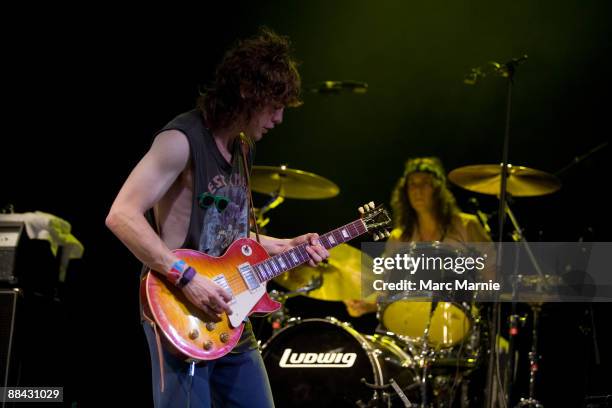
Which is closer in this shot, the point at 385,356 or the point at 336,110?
the point at 385,356

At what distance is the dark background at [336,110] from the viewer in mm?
6316

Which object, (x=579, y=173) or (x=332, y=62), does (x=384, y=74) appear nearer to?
(x=332, y=62)

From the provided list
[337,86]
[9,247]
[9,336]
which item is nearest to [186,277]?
[9,336]

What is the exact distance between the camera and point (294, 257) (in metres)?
3.09

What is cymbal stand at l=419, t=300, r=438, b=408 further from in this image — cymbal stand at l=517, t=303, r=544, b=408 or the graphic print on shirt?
the graphic print on shirt

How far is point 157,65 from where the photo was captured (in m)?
6.83

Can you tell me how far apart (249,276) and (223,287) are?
0.16 metres

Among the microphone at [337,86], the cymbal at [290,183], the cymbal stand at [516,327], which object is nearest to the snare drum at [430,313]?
the cymbal stand at [516,327]

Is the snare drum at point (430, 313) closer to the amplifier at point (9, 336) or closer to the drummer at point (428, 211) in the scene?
the drummer at point (428, 211)

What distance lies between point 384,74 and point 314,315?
8.32 ft

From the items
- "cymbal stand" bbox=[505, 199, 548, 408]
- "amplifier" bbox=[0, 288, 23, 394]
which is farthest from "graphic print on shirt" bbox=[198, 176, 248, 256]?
"cymbal stand" bbox=[505, 199, 548, 408]

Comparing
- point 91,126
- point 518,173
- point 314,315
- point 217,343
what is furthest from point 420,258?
point 91,126

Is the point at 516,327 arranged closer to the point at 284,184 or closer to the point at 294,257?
the point at 284,184

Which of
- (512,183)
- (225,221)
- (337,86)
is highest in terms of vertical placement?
(337,86)
